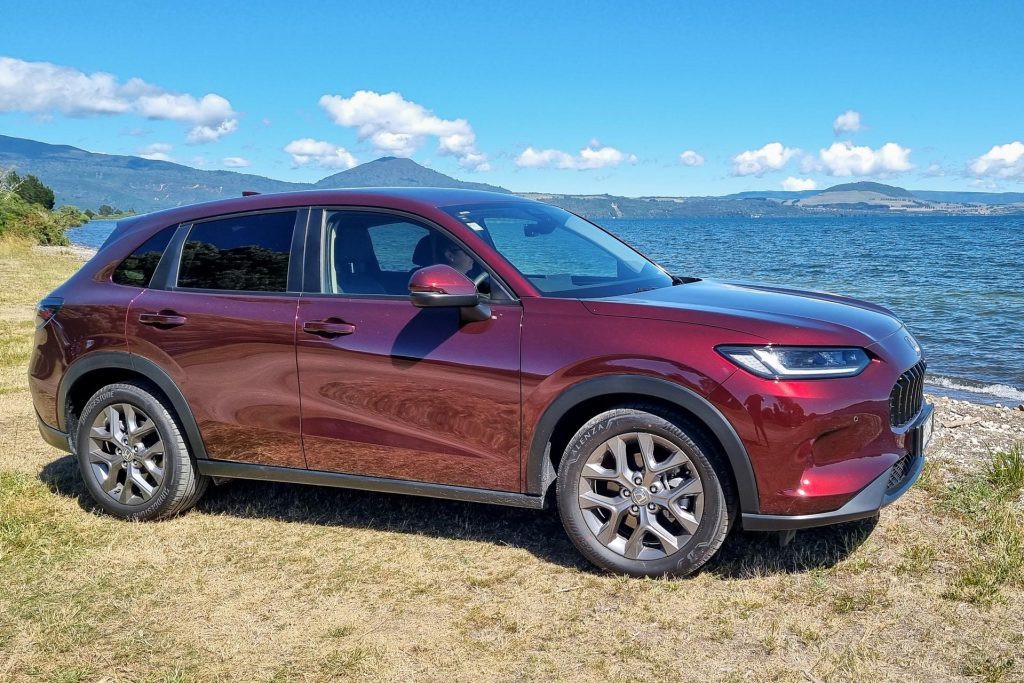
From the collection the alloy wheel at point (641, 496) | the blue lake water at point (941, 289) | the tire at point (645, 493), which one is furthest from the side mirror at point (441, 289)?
the blue lake water at point (941, 289)

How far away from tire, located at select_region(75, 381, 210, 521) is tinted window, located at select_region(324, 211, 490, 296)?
4.18ft

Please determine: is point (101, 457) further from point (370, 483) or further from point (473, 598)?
point (473, 598)

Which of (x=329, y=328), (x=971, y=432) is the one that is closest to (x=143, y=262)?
(x=329, y=328)

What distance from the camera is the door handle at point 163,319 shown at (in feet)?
15.5

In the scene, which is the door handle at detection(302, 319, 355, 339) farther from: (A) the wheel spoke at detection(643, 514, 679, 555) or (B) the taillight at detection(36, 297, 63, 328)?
(B) the taillight at detection(36, 297, 63, 328)

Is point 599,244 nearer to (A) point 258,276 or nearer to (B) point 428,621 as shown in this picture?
(A) point 258,276

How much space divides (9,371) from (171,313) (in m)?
5.62

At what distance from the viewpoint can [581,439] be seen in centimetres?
391

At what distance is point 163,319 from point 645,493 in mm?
2735

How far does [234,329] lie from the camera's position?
4.57 m

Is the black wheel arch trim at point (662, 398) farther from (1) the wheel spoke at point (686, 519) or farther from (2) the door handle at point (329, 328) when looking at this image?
(2) the door handle at point (329, 328)

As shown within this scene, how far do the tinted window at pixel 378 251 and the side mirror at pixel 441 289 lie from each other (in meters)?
0.35

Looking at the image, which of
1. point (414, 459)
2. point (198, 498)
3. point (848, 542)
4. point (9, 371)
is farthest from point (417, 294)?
point (9, 371)

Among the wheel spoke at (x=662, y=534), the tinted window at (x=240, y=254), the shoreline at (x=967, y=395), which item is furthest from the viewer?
the shoreline at (x=967, y=395)
